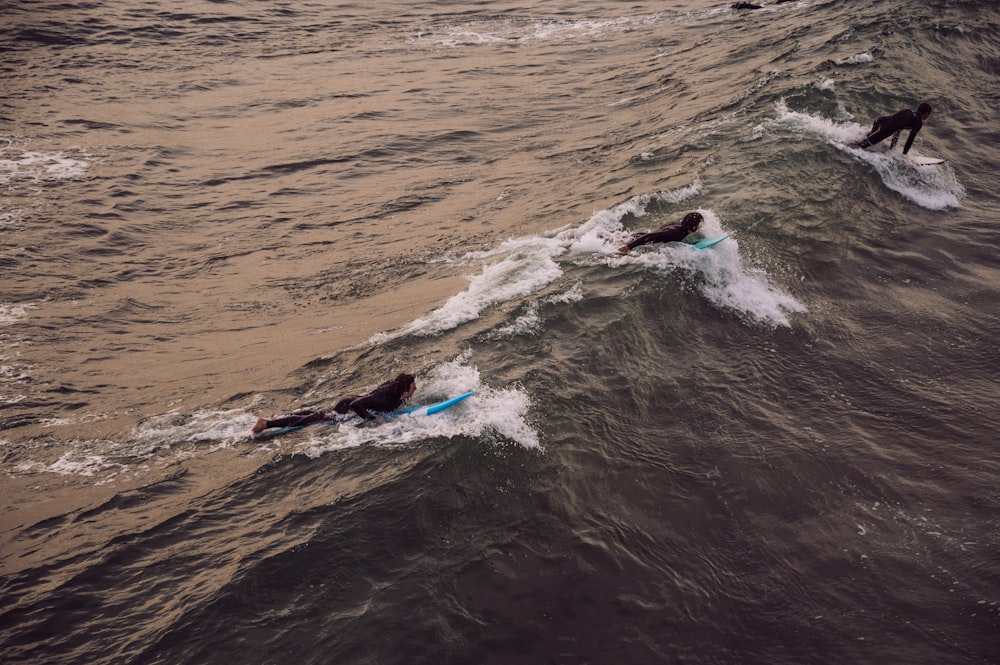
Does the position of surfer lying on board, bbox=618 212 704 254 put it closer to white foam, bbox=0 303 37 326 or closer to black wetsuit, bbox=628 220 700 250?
black wetsuit, bbox=628 220 700 250

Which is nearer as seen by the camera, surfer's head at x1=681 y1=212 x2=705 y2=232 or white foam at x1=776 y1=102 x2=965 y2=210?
surfer's head at x1=681 y1=212 x2=705 y2=232

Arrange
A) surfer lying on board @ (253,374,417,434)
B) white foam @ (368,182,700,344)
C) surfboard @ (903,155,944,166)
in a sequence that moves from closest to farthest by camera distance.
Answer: surfer lying on board @ (253,374,417,434) → white foam @ (368,182,700,344) → surfboard @ (903,155,944,166)

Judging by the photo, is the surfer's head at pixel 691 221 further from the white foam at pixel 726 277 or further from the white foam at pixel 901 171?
the white foam at pixel 901 171

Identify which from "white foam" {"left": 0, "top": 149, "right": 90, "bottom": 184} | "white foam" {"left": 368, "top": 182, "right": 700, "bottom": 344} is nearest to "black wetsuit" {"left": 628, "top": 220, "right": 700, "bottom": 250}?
"white foam" {"left": 368, "top": 182, "right": 700, "bottom": 344}

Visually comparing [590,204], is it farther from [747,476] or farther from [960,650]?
[960,650]

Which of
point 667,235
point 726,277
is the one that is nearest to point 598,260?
point 667,235

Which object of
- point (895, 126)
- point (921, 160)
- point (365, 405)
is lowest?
point (365, 405)

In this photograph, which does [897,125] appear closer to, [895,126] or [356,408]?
[895,126]

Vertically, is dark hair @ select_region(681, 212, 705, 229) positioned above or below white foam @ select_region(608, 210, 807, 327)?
above
